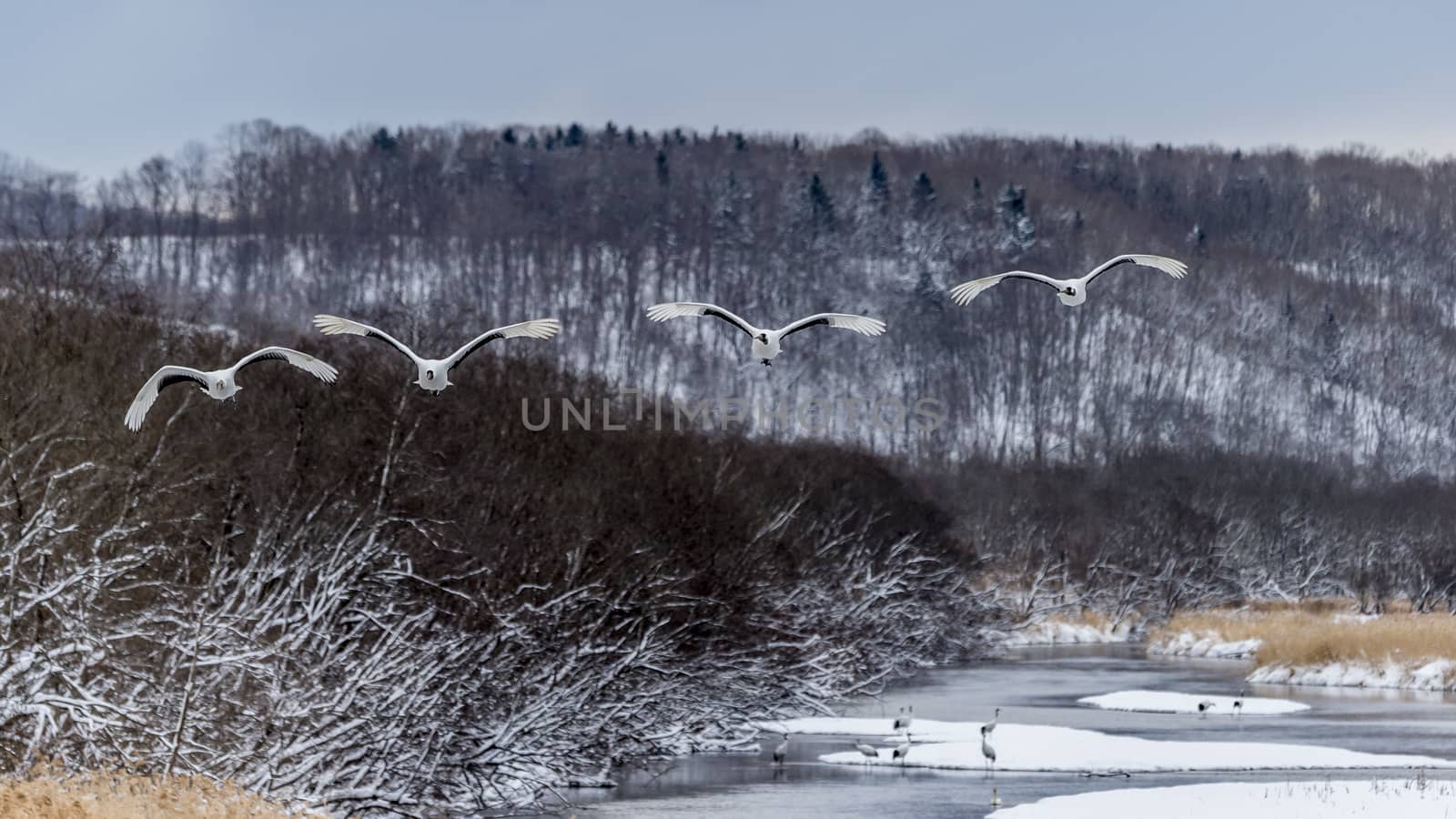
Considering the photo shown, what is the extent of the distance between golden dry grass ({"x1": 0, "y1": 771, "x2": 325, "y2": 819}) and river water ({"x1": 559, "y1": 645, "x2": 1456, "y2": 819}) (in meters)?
10.6

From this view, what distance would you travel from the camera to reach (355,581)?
31.1 m

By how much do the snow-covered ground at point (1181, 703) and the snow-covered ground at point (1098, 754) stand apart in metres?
6.71

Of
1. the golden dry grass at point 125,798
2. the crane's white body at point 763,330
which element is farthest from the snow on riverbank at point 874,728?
the crane's white body at point 763,330

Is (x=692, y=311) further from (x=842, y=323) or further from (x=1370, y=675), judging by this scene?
(x=1370, y=675)

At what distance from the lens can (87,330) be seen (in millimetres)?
35719

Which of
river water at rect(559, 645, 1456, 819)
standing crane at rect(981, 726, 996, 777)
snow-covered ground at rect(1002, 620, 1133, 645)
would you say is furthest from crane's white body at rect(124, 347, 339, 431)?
snow-covered ground at rect(1002, 620, 1133, 645)

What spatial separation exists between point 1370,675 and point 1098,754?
20.4 m

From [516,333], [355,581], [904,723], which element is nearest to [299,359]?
[516,333]

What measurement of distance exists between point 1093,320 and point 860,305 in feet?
72.2

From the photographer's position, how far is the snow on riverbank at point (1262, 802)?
31.0m

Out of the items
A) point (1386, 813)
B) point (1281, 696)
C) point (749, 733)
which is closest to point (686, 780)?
point (749, 733)

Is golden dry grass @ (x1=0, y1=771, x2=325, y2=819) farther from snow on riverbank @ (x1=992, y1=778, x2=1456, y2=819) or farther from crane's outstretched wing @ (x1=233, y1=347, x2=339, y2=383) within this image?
snow on riverbank @ (x1=992, y1=778, x2=1456, y2=819)

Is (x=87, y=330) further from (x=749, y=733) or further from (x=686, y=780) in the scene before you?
(x=749, y=733)

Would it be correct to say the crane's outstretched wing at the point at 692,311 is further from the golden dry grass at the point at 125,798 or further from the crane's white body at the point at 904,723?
the crane's white body at the point at 904,723
